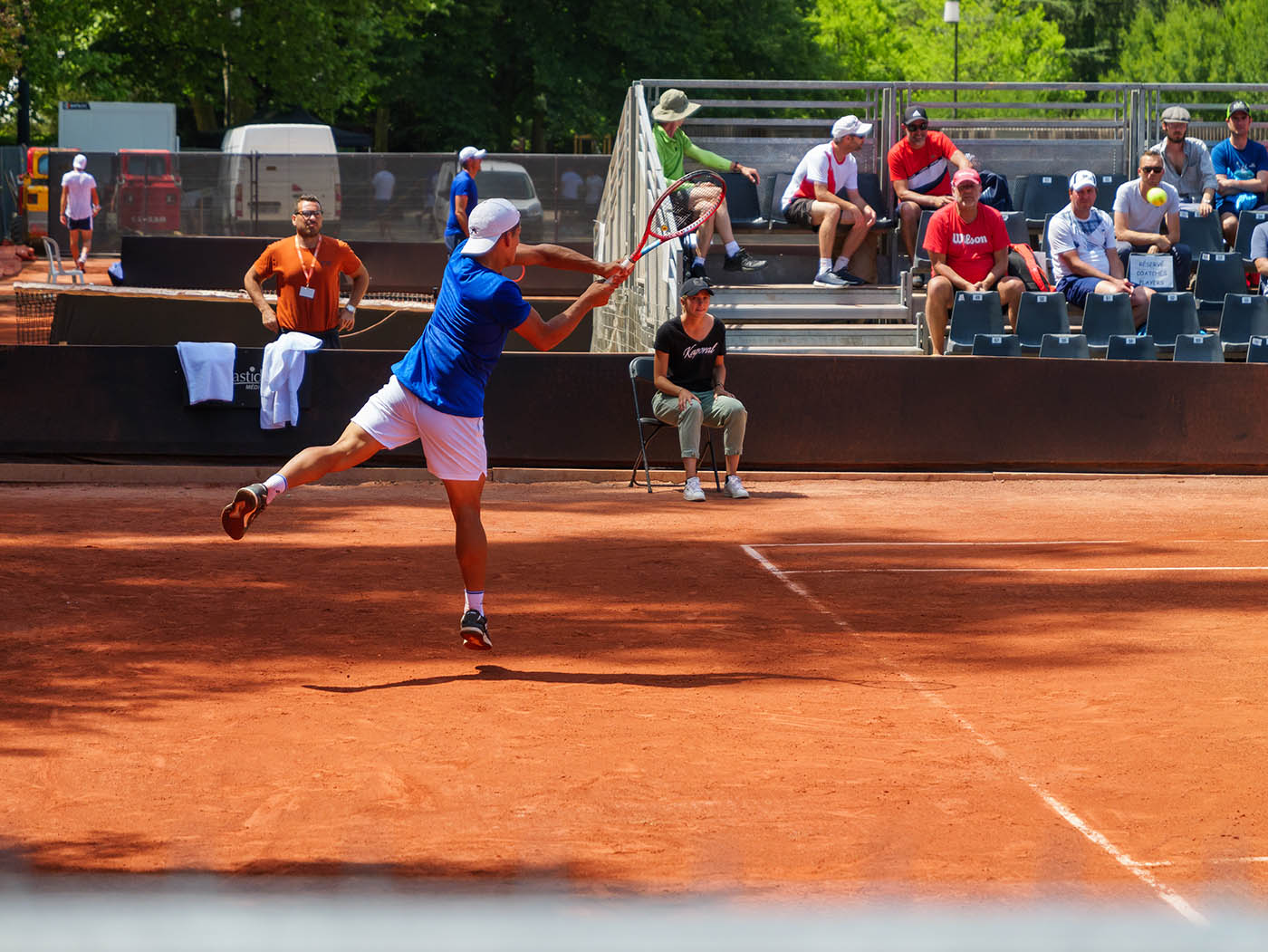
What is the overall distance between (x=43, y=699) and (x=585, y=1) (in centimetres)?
4554

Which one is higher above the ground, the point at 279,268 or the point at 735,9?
the point at 735,9

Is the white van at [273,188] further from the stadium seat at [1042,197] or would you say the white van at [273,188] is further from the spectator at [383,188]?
the stadium seat at [1042,197]

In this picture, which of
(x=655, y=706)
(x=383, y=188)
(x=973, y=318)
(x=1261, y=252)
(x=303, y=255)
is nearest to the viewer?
(x=655, y=706)

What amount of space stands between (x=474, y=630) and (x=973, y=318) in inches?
366

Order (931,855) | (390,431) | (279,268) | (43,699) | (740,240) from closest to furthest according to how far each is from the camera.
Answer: (931,855) → (43,699) → (390,431) → (279,268) → (740,240)

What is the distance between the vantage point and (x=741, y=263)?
17.7 m

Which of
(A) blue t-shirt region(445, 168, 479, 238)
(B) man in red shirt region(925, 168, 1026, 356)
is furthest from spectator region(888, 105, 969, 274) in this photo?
(A) blue t-shirt region(445, 168, 479, 238)

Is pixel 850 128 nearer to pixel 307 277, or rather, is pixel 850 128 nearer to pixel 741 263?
pixel 741 263

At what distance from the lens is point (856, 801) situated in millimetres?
5391

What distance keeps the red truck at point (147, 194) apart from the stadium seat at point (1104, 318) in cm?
2243

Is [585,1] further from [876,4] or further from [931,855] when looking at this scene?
[931,855]

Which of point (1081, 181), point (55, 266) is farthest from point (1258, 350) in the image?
point (55, 266)

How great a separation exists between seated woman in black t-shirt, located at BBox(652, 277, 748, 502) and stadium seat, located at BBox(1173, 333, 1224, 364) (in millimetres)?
4995

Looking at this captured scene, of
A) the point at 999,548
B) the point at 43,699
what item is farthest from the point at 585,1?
the point at 43,699
